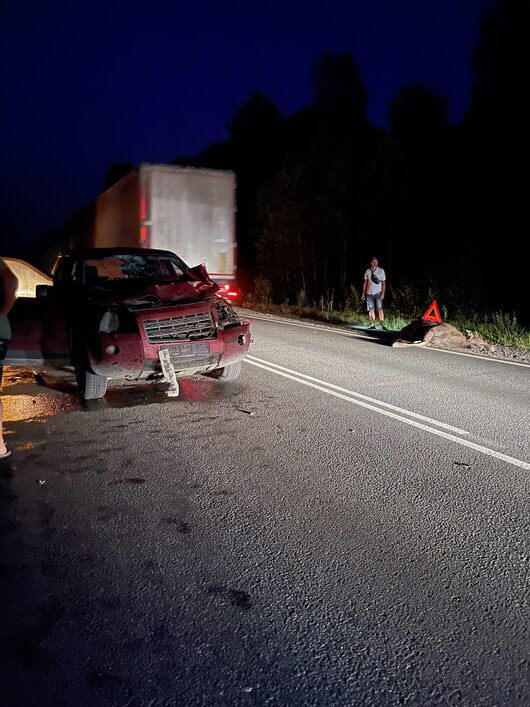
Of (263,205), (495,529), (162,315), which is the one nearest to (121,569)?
(495,529)

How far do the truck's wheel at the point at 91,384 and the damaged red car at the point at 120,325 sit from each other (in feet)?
0.04

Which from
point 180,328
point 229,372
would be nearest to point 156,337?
point 180,328

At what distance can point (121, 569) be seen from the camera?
3.12 m

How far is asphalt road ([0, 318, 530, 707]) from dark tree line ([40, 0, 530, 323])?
41.3ft

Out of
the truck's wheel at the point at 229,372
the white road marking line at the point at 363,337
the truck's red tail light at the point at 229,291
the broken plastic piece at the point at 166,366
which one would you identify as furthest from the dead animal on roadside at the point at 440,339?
the broken plastic piece at the point at 166,366

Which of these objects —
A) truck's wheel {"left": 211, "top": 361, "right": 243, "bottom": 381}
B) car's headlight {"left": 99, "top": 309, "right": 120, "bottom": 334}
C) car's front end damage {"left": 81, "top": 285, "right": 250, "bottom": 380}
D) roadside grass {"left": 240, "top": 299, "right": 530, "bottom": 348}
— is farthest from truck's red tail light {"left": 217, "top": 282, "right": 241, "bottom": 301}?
car's headlight {"left": 99, "top": 309, "right": 120, "bottom": 334}

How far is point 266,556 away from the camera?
128 inches

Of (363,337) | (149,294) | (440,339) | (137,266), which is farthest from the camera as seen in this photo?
(363,337)

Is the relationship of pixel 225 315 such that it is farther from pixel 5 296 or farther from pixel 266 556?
pixel 266 556

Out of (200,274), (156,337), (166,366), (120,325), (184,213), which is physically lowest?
(166,366)

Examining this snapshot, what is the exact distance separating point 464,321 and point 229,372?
9.49 metres

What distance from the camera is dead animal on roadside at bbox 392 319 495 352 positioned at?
38.3 ft

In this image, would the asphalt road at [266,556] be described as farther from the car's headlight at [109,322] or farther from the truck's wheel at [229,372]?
the truck's wheel at [229,372]

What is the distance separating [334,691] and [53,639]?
1.23 meters
